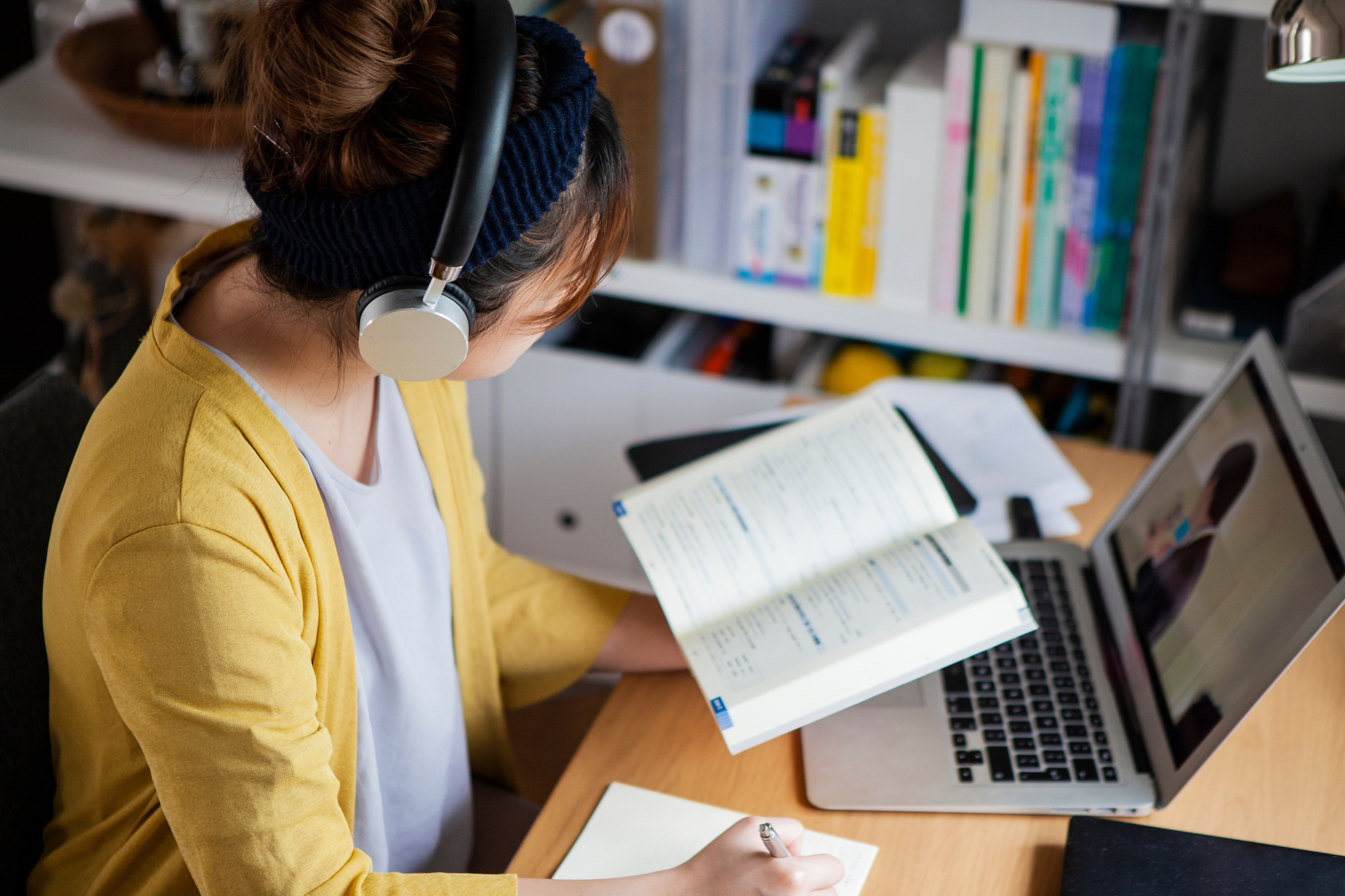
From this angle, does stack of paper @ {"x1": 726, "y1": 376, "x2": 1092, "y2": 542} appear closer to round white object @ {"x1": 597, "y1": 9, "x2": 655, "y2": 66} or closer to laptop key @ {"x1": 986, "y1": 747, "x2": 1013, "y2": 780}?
laptop key @ {"x1": 986, "y1": 747, "x2": 1013, "y2": 780}

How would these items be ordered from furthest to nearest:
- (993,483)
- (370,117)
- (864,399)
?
(993,483)
(864,399)
(370,117)

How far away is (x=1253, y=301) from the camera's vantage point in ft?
4.83

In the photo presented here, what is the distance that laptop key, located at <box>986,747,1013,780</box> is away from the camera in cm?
92

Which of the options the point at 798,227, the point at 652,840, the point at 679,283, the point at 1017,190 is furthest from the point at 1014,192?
the point at 652,840

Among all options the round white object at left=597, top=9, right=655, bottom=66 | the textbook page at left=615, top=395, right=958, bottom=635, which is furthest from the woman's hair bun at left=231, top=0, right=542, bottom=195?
the round white object at left=597, top=9, right=655, bottom=66

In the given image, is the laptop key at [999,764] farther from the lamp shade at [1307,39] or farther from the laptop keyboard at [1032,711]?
the lamp shade at [1307,39]

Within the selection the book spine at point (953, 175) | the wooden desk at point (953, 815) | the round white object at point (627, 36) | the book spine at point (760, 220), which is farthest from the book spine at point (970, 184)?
the wooden desk at point (953, 815)

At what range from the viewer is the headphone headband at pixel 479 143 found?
648mm

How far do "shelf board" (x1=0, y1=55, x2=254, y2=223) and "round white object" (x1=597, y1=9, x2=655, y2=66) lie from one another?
0.54 meters

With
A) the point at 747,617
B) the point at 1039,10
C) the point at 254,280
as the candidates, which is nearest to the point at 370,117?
the point at 254,280

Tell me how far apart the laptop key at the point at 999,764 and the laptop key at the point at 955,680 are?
0.20ft

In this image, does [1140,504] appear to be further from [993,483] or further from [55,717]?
[55,717]

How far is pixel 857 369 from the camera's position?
1.65 metres

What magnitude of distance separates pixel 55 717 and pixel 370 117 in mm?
538
